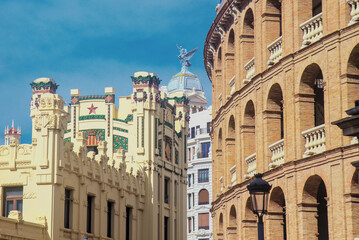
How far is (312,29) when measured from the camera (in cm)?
3350

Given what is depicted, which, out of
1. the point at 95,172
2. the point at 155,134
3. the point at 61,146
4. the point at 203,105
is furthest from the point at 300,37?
the point at 203,105

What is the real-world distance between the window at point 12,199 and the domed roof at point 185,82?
88.3 meters

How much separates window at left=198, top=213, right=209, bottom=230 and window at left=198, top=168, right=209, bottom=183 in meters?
5.36

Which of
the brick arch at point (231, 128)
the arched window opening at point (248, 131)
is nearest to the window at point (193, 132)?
the brick arch at point (231, 128)

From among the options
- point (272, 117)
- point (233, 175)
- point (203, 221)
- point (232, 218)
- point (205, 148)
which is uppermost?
point (205, 148)

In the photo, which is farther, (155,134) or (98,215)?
(155,134)

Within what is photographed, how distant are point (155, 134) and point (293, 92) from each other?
31.8 m

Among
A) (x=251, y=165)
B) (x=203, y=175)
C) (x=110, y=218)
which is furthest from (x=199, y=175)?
(x=251, y=165)

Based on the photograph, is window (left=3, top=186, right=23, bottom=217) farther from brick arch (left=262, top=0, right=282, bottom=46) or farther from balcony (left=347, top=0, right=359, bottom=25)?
balcony (left=347, top=0, right=359, bottom=25)

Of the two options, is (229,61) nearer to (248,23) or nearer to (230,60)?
(230,60)

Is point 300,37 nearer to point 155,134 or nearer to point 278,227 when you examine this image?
point 278,227

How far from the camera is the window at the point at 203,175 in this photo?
118m

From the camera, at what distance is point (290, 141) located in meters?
34.2

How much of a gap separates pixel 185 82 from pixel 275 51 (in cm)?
9595
